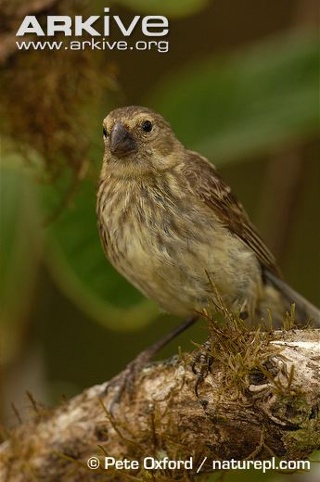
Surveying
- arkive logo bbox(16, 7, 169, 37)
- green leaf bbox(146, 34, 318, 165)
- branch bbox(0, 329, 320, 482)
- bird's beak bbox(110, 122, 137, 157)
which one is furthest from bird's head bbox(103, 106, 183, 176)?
branch bbox(0, 329, 320, 482)

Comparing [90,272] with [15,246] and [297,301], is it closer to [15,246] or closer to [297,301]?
[15,246]

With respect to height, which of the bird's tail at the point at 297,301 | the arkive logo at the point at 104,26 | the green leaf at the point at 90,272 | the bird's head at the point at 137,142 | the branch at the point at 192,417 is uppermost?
the arkive logo at the point at 104,26

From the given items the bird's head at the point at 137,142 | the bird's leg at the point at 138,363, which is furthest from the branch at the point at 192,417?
the bird's head at the point at 137,142

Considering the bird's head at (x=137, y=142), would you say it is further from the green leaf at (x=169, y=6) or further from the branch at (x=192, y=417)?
the branch at (x=192, y=417)

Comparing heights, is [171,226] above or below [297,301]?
above

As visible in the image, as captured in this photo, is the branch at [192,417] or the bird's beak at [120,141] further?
the bird's beak at [120,141]

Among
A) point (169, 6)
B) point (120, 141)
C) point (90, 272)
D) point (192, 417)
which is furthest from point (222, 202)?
point (192, 417)

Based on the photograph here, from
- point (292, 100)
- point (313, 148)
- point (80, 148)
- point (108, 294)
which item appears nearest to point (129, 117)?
point (80, 148)

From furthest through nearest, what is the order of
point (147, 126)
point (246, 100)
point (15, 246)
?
1. point (246, 100)
2. point (15, 246)
3. point (147, 126)
